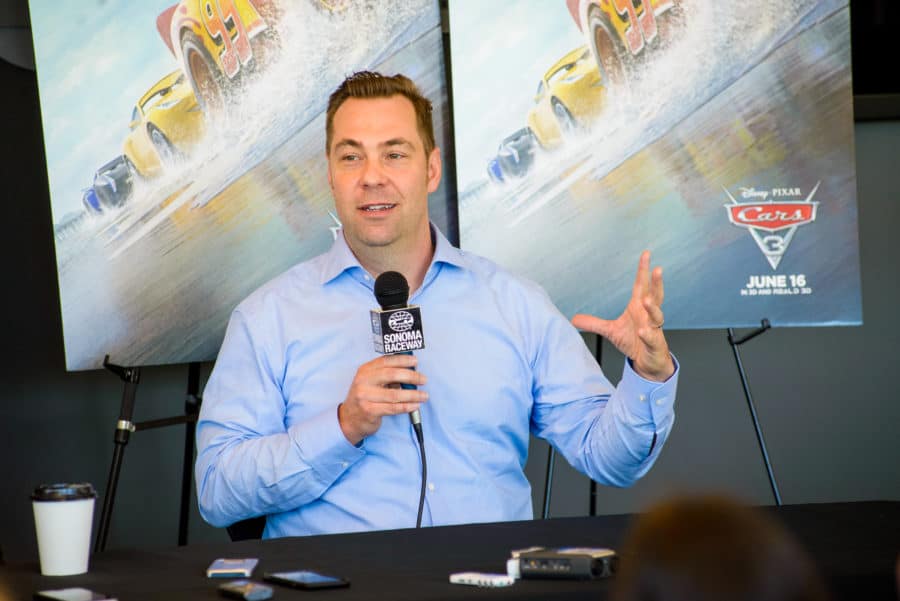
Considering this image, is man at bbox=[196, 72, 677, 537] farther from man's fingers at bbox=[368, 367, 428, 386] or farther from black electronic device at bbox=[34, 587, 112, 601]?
black electronic device at bbox=[34, 587, 112, 601]

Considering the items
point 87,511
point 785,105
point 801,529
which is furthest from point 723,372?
point 87,511

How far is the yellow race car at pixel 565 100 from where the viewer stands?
115 inches

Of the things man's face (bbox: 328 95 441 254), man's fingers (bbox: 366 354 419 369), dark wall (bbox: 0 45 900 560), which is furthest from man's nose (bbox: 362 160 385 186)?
dark wall (bbox: 0 45 900 560)

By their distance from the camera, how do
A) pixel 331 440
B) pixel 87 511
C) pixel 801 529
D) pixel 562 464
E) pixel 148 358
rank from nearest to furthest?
pixel 87 511
pixel 801 529
pixel 331 440
pixel 148 358
pixel 562 464

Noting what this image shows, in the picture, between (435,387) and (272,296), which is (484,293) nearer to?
(435,387)

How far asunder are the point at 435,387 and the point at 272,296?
15.5 inches

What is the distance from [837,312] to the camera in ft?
9.88

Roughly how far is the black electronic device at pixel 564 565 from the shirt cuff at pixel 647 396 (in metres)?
0.66

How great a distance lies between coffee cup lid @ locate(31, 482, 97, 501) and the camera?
1.35 metres

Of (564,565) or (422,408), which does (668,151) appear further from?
(564,565)

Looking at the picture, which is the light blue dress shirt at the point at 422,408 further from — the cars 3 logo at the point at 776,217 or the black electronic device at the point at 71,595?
the cars 3 logo at the point at 776,217

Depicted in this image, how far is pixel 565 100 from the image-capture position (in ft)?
9.59

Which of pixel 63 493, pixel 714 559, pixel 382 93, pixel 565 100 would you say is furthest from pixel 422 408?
pixel 714 559

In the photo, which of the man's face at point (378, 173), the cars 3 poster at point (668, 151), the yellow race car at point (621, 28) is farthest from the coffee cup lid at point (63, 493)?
the yellow race car at point (621, 28)
